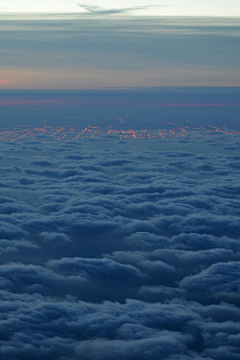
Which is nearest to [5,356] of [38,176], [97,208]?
[97,208]

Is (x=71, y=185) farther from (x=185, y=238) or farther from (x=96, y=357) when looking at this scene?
(x=96, y=357)

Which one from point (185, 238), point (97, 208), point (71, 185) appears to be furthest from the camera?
point (71, 185)

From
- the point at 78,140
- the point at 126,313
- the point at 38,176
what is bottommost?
the point at 126,313

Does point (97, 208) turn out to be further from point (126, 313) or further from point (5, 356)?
point (5, 356)

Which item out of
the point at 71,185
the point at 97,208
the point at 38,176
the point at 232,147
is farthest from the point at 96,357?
the point at 232,147

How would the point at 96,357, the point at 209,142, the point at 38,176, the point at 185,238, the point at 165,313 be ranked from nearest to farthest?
the point at 96,357 < the point at 165,313 < the point at 185,238 < the point at 38,176 < the point at 209,142

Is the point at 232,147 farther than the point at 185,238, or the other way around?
the point at 232,147

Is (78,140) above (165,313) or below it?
above

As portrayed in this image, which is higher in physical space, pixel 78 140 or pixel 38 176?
pixel 78 140

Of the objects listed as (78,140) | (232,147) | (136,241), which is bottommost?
(136,241)
